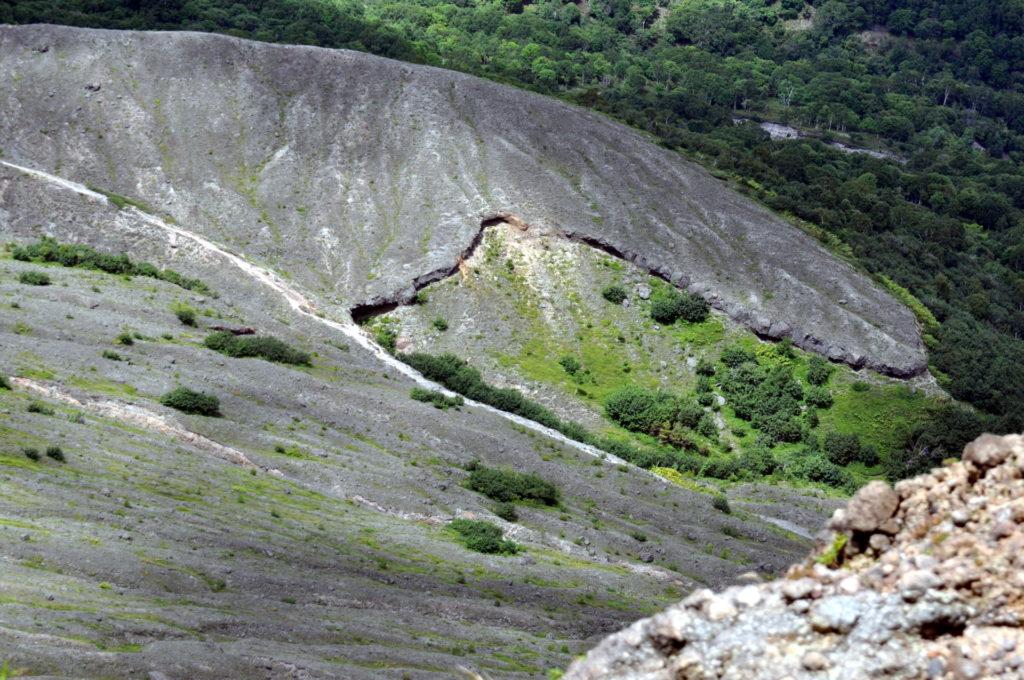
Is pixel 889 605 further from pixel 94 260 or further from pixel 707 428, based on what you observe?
pixel 94 260

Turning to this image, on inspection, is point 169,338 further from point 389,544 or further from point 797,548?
point 797,548

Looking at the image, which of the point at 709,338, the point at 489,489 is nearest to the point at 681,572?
the point at 489,489

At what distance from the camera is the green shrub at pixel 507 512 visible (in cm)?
7012

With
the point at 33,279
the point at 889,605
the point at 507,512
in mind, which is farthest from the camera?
the point at 33,279

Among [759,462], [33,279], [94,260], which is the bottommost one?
[759,462]

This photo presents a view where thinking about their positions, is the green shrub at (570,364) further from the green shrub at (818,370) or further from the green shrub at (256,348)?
the green shrub at (256,348)

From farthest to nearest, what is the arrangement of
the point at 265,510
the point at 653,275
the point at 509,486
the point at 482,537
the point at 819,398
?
the point at 653,275, the point at 819,398, the point at 509,486, the point at 482,537, the point at 265,510

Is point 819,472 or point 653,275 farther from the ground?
point 653,275

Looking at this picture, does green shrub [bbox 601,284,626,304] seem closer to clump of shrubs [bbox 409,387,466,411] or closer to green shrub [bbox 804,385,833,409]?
green shrub [bbox 804,385,833,409]

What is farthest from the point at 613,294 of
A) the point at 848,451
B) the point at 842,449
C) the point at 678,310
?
the point at 848,451

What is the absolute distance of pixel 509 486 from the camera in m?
74.1

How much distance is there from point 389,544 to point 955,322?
85.7 m

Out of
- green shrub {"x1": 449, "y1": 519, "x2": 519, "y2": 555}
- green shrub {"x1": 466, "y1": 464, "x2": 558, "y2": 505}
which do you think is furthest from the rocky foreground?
green shrub {"x1": 466, "y1": 464, "x2": 558, "y2": 505}

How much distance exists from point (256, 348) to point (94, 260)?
62.3ft
